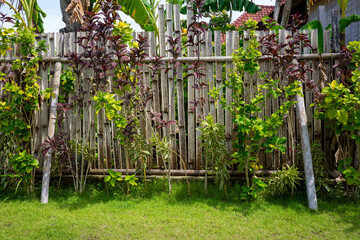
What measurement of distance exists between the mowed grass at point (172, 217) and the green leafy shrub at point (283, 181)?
0.38ft

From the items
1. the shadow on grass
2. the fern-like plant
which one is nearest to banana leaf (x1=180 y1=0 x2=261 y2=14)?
the fern-like plant

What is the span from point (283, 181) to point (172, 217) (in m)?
1.49

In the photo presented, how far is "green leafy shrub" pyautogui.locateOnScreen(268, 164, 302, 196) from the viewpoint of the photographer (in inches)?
149

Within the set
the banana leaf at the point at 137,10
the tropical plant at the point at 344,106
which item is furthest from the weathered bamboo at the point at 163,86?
the banana leaf at the point at 137,10

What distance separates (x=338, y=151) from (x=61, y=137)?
12.5 ft

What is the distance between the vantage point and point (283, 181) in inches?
150

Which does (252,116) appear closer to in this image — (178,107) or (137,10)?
(178,107)

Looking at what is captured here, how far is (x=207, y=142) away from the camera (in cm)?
385

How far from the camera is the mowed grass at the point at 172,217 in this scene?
9.94 feet

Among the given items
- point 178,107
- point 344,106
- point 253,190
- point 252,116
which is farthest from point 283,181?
point 178,107

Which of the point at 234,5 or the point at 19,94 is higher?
the point at 234,5

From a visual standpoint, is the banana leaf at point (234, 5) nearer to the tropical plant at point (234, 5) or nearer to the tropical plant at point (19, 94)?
the tropical plant at point (234, 5)

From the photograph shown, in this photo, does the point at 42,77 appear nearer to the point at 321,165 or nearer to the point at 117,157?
the point at 117,157

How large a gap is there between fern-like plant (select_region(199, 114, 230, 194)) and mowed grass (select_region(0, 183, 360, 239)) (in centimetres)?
32
